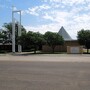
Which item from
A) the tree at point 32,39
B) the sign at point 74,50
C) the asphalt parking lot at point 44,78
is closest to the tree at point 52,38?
the tree at point 32,39

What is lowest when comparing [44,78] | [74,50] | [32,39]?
[44,78]

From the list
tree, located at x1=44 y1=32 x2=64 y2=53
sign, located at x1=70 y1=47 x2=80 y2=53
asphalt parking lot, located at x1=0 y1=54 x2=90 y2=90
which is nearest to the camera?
asphalt parking lot, located at x1=0 y1=54 x2=90 y2=90

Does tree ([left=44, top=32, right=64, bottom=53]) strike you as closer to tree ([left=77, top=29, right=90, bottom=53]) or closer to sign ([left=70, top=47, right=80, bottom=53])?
tree ([left=77, top=29, right=90, bottom=53])

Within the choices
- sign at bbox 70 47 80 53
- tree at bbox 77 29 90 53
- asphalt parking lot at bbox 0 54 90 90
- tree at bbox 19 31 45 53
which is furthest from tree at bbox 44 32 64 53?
asphalt parking lot at bbox 0 54 90 90

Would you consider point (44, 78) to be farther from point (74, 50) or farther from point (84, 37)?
point (84, 37)

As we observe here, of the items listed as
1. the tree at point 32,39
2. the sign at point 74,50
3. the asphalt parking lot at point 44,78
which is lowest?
the asphalt parking lot at point 44,78

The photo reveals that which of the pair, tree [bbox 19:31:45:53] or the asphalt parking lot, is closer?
the asphalt parking lot

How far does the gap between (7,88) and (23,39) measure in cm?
5241

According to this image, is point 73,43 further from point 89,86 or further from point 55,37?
point 89,86

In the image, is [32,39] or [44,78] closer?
[44,78]

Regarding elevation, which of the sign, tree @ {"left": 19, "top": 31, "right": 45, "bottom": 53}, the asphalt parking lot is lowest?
the asphalt parking lot

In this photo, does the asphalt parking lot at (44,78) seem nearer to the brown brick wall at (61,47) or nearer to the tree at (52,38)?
the tree at (52,38)

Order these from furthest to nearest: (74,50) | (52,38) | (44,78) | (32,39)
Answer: (52,38) < (32,39) < (74,50) < (44,78)

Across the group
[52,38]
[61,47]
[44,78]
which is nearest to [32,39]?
[52,38]
